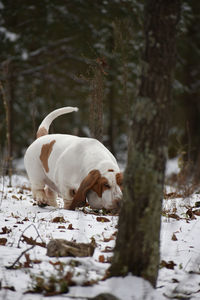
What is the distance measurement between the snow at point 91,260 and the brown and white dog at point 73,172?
0.84ft

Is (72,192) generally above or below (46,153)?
below

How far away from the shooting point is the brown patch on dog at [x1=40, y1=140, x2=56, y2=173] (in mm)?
5255

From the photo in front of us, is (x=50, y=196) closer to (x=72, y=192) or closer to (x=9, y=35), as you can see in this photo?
(x=72, y=192)

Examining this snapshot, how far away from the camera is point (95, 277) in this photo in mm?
2443

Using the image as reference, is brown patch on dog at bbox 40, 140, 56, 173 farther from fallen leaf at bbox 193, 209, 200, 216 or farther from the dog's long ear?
fallen leaf at bbox 193, 209, 200, 216

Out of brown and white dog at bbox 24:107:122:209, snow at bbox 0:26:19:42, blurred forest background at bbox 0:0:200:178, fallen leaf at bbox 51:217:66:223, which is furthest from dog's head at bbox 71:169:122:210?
snow at bbox 0:26:19:42

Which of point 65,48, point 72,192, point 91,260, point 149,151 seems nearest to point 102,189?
point 72,192

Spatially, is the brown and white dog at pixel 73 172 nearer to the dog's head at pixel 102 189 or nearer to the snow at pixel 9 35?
the dog's head at pixel 102 189

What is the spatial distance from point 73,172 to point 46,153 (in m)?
0.76

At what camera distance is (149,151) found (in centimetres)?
224

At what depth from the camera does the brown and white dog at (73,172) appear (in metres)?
4.25

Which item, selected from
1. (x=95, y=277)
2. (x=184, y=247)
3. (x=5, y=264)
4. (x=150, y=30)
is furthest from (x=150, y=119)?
(x=184, y=247)

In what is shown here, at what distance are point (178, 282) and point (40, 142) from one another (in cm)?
334

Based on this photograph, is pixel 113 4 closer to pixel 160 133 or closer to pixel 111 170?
pixel 111 170
